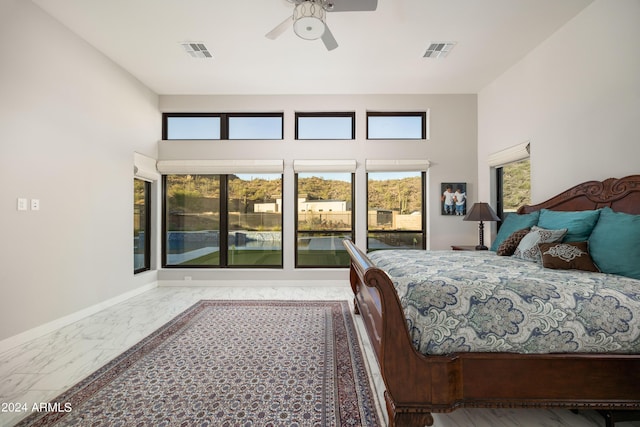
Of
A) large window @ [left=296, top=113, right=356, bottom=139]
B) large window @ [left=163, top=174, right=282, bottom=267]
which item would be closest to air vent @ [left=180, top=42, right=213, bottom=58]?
large window @ [left=296, top=113, right=356, bottom=139]

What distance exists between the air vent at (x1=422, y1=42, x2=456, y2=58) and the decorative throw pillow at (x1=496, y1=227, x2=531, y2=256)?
2.33 metres

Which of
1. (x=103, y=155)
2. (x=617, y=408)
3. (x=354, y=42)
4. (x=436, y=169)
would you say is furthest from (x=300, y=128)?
(x=617, y=408)

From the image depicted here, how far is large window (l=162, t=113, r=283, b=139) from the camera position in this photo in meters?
4.73

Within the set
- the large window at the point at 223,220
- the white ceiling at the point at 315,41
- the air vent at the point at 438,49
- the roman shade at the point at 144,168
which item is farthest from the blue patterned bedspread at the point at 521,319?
the roman shade at the point at 144,168

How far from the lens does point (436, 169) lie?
4.56 m

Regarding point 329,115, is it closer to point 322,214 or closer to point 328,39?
point 322,214

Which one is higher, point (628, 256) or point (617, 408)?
point (628, 256)

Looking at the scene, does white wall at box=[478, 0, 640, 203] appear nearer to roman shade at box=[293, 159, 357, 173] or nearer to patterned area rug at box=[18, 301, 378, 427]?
roman shade at box=[293, 159, 357, 173]

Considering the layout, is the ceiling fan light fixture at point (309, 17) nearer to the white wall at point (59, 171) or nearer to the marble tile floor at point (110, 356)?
the white wall at point (59, 171)

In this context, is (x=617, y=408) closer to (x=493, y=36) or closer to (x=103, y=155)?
(x=493, y=36)

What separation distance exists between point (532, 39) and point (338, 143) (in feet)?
9.08

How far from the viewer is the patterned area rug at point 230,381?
1.62 m

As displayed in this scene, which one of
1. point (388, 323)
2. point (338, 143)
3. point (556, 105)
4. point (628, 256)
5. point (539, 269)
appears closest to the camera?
point (388, 323)

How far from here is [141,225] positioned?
4.46 meters
